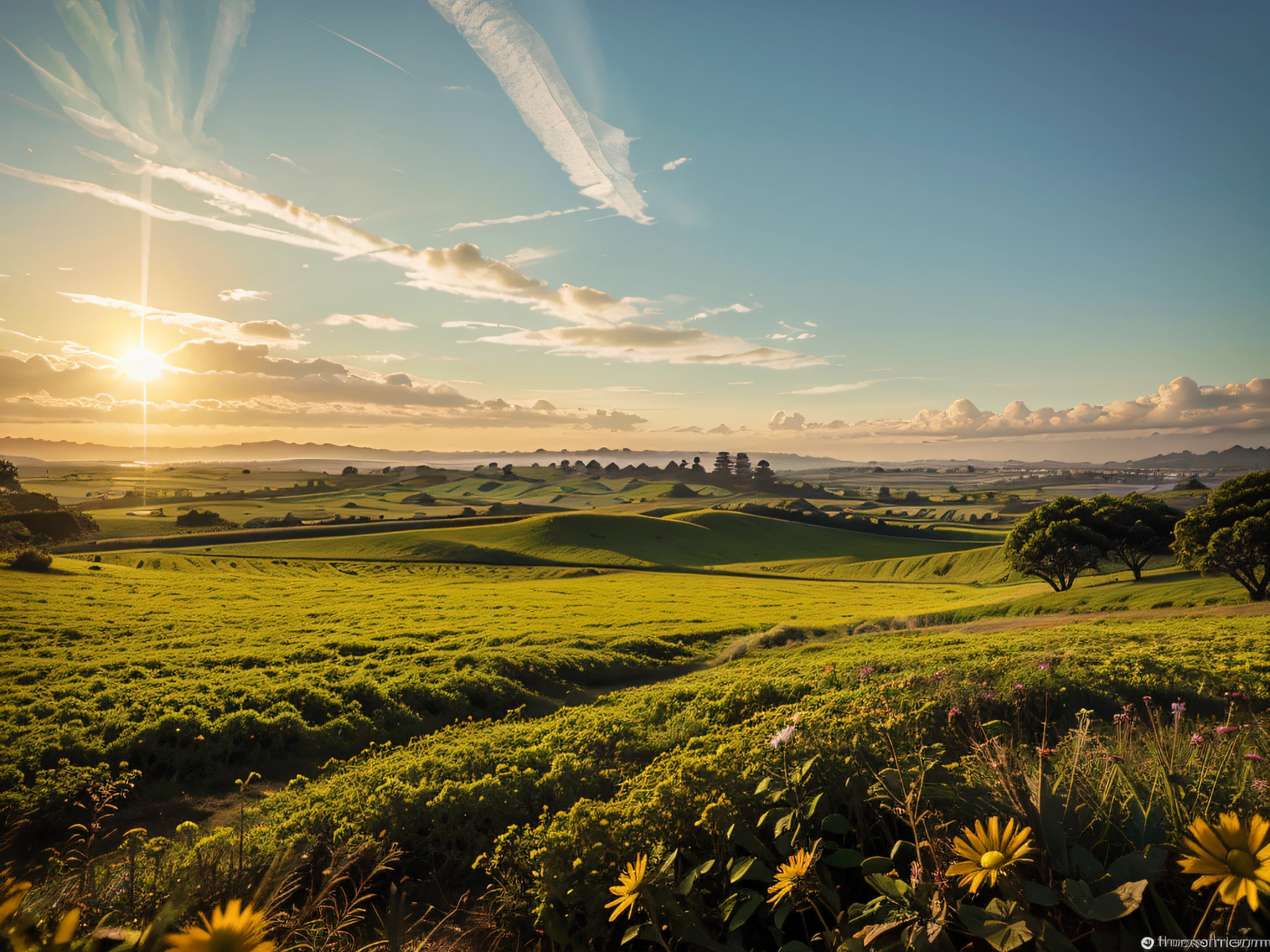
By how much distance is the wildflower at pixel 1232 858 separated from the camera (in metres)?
2.25

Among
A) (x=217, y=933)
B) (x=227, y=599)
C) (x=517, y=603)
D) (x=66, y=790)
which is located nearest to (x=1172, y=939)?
(x=217, y=933)

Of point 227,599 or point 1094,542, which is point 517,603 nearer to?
point 227,599

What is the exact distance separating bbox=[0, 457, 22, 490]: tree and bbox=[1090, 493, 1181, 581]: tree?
80188 mm

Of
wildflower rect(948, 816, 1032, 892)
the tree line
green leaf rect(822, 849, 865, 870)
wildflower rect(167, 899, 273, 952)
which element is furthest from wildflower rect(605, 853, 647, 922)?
the tree line

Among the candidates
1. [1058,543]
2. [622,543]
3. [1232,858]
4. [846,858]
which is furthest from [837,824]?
[622,543]

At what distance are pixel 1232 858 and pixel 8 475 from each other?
5678 cm

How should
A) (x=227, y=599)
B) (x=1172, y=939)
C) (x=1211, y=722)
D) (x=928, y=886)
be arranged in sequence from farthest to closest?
(x=227, y=599)
(x=1211, y=722)
(x=928, y=886)
(x=1172, y=939)

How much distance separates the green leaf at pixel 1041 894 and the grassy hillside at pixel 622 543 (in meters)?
71.3

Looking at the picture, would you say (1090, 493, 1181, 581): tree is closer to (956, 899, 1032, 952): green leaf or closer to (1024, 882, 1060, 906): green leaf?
(1024, 882, 1060, 906): green leaf

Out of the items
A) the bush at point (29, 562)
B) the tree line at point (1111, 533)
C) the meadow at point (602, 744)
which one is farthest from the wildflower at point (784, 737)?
the bush at point (29, 562)

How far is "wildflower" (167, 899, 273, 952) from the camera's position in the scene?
1759 mm

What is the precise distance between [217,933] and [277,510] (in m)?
113

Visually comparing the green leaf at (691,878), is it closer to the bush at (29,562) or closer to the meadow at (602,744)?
the meadow at (602,744)

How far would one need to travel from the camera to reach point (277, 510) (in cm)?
9669
